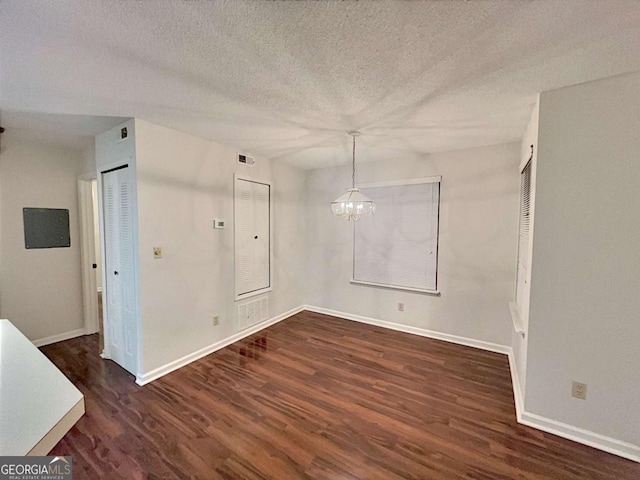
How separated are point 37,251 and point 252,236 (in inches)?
102

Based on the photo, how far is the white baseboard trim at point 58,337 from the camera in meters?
3.36

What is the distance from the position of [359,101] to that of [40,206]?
4.02 meters

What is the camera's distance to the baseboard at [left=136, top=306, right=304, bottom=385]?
2611mm

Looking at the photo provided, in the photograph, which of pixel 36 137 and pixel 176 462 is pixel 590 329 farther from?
pixel 36 137

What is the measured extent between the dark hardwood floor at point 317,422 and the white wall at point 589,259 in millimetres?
322

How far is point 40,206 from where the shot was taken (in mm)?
3340

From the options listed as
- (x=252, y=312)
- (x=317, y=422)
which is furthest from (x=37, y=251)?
(x=317, y=422)

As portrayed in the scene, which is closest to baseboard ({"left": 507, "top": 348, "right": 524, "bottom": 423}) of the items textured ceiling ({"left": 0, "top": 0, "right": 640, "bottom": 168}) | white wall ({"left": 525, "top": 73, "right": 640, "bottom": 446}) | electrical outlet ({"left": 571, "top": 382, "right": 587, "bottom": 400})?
white wall ({"left": 525, "top": 73, "right": 640, "bottom": 446})

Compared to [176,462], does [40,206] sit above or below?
above

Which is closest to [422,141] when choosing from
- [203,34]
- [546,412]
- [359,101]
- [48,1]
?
[359,101]

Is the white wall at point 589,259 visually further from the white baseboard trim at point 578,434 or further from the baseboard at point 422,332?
the baseboard at point 422,332

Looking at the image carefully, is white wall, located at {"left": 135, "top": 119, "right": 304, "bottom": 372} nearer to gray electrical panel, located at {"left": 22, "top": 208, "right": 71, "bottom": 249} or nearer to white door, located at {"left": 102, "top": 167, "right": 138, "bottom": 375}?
white door, located at {"left": 102, "top": 167, "right": 138, "bottom": 375}

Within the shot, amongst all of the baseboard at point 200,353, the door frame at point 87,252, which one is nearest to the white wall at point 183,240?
the baseboard at point 200,353

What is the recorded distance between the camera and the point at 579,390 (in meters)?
1.91
